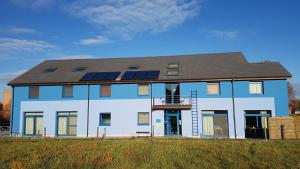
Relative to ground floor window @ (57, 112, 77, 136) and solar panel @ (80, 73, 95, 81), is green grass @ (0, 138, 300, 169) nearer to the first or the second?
ground floor window @ (57, 112, 77, 136)

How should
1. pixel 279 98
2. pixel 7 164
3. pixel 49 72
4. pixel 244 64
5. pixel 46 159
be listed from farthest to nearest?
pixel 49 72
pixel 244 64
pixel 279 98
pixel 46 159
pixel 7 164

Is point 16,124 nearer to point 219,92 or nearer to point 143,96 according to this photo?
point 143,96

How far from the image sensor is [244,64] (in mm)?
26047

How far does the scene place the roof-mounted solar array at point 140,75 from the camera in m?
25.1

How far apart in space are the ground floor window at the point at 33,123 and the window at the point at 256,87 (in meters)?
18.6

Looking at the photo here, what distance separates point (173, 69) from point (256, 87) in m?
7.32

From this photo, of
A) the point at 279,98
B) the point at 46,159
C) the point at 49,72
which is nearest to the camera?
the point at 46,159

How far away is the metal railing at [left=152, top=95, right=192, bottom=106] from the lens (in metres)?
24.5

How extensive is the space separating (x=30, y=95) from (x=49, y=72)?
330 cm

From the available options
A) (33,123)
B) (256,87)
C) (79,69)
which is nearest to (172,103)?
(256,87)

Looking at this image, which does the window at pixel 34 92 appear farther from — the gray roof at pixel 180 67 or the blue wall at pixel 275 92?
the blue wall at pixel 275 92

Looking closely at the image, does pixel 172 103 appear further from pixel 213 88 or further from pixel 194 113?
pixel 213 88

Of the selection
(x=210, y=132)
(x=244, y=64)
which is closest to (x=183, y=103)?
(x=210, y=132)

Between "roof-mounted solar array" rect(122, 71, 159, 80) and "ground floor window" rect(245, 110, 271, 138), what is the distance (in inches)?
329
